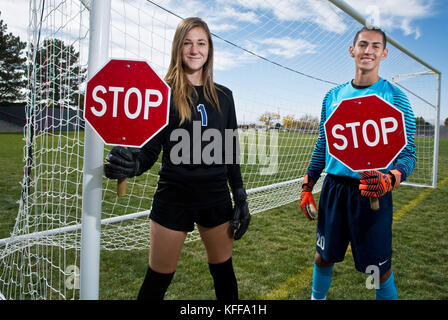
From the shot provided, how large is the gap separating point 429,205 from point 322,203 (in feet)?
13.6

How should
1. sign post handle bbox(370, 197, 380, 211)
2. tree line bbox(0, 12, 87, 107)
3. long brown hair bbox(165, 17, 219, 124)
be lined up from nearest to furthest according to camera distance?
sign post handle bbox(370, 197, 380, 211)
long brown hair bbox(165, 17, 219, 124)
tree line bbox(0, 12, 87, 107)

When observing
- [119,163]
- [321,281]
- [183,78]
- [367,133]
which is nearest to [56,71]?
[183,78]

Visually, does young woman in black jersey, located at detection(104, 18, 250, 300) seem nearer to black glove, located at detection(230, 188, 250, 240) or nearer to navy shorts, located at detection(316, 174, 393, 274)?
black glove, located at detection(230, 188, 250, 240)

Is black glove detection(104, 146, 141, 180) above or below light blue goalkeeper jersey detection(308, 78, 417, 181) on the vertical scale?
below

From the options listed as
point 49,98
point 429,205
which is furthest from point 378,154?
point 429,205

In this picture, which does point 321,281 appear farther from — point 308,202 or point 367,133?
point 367,133

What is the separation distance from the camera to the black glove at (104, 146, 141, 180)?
3.65ft

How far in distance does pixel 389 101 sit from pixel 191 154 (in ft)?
3.39

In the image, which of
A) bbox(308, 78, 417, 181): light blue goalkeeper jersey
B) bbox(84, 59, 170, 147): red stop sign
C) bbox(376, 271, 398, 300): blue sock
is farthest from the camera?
bbox(376, 271, 398, 300): blue sock

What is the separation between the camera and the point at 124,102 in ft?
3.50

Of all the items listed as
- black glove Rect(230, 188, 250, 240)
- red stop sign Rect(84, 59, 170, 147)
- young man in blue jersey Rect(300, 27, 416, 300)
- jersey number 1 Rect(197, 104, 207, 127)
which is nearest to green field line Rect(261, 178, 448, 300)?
young man in blue jersey Rect(300, 27, 416, 300)

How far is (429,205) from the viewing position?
480 cm

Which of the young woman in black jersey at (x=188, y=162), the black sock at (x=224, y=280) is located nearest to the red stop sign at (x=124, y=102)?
the young woman in black jersey at (x=188, y=162)

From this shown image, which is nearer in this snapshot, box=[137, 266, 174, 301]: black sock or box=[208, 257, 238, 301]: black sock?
box=[137, 266, 174, 301]: black sock
